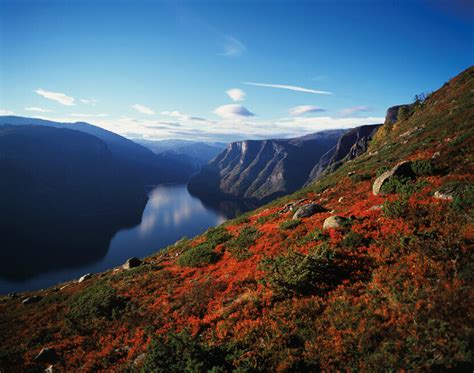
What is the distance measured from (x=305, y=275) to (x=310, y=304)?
121 centimetres

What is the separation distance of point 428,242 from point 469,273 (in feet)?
6.68

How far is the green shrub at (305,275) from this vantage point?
31.2 ft

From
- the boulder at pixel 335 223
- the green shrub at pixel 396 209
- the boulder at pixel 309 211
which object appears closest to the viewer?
the green shrub at pixel 396 209

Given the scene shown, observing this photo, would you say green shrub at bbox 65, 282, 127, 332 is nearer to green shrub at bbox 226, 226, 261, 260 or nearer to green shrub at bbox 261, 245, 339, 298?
green shrub at bbox 226, 226, 261, 260

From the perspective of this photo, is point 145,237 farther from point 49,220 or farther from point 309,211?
point 309,211

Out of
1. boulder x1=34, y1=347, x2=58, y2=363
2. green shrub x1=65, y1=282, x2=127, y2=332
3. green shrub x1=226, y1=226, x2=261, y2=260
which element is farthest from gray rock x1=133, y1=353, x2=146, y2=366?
green shrub x1=226, y1=226, x2=261, y2=260

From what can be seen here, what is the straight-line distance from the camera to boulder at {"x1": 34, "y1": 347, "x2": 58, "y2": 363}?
35.0ft

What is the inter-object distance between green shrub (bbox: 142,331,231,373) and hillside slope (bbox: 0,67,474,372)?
1.3 inches

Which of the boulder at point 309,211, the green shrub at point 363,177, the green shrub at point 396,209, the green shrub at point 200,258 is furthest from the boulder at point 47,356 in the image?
the green shrub at point 363,177

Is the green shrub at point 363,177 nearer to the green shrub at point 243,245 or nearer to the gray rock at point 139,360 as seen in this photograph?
the green shrub at point 243,245

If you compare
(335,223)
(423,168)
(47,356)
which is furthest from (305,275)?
(423,168)

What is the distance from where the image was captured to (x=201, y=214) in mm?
155875

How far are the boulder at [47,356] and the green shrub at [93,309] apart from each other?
156 centimetres

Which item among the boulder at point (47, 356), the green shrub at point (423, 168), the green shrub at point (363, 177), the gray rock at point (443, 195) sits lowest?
the boulder at point (47, 356)
